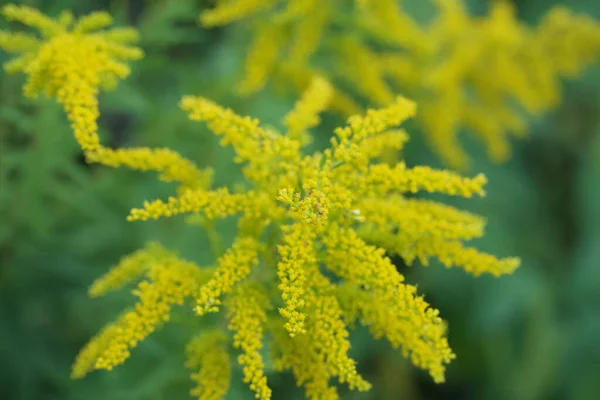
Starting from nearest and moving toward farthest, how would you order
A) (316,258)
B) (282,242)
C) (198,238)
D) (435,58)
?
1. (316,258)
2. (282,242)
3. (198,238)
4. (435,58)

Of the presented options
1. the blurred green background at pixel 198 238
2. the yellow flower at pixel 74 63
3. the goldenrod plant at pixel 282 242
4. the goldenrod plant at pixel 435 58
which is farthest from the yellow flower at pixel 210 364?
the goldenrod plant at pixel 435 58


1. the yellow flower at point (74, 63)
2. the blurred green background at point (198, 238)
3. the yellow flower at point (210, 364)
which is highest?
the blurred green background at point (198, 238)

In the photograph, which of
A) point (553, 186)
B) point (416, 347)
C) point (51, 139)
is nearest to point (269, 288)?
point (416, 347)

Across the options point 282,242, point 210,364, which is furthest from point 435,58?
point 210,364

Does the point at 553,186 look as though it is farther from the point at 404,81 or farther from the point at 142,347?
the point at 142,347

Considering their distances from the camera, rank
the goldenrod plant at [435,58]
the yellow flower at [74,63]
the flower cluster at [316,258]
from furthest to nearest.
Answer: the goldenrod plant at [435,58] < the yellow flower at [74,63] < the flower cluster at [316,258]

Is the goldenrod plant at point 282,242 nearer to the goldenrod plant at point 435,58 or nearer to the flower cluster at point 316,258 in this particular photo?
the flower cluster at point 316,258

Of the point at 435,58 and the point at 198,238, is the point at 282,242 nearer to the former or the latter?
the point at 198,238

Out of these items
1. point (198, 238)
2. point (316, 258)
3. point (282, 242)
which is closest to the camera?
point (316, 258)

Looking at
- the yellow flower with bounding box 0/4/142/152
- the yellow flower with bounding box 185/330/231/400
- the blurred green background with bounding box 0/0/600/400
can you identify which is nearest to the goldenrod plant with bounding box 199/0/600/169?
the blurred green background with bounding box 0/0/600/400
